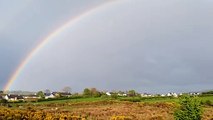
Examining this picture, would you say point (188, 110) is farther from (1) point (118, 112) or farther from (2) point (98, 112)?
(2) point (98, 112)

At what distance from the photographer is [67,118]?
4181cm

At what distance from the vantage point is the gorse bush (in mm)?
36625

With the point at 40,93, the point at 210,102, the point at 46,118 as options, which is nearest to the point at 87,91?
the point at 40,93

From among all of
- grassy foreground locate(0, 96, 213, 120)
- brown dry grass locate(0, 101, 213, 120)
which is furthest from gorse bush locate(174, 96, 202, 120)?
brown dry grass locate(0, 101, 213, 120)

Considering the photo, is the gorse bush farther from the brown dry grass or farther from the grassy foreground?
the brown dry grass

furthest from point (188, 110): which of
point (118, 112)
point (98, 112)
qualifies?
point (98, 112)

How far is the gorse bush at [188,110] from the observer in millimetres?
36625

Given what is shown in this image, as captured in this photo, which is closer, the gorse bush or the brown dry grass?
the gorse bush

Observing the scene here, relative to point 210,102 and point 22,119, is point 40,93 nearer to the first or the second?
point 210,102

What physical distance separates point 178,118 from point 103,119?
13105 mm

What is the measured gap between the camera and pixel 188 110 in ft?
121

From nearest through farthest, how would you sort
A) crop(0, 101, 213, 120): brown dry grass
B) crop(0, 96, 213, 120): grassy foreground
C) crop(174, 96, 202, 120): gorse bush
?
crop(174, 96, 202, 120): gorse bush, crop(0, 96, 213, 120): grassy foreground, crop(0, 101, 213, 120): brown dry grass

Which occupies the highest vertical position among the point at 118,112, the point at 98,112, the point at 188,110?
the point at 188,110

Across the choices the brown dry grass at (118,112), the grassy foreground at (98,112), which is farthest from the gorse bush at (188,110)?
the brown dry grass at (118,112)
